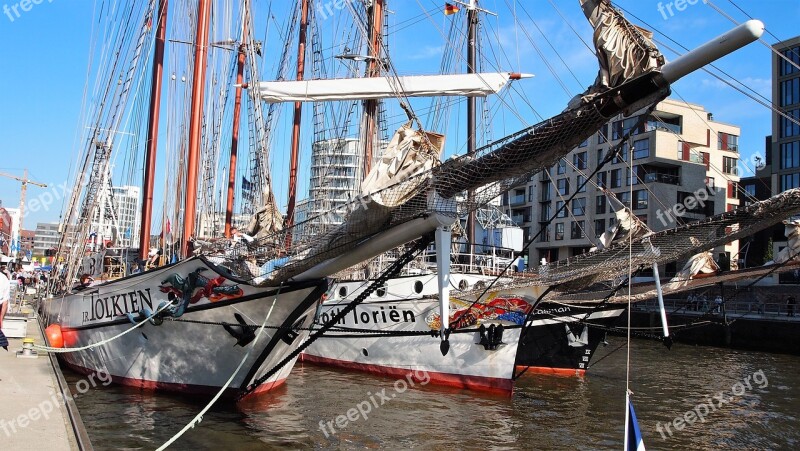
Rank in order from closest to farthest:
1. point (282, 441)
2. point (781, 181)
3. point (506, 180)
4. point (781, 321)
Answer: point (506, 180) → point (282, 441) → point (781, 321) → point (781, 181)

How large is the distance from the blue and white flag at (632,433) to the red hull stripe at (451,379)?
10.6 meters

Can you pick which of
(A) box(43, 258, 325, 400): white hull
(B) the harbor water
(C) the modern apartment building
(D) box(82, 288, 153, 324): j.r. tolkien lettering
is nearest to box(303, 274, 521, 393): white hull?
(B) the harbor water

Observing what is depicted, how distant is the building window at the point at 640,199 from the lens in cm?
5741

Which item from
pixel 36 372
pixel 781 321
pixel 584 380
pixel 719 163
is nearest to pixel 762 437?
pixel 584 380

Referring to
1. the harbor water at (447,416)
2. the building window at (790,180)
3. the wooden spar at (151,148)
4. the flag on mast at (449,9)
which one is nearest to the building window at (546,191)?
the building window at (790,180)

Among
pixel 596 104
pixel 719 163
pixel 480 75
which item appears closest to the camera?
pixel 596 104

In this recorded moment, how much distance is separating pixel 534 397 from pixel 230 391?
7.95m

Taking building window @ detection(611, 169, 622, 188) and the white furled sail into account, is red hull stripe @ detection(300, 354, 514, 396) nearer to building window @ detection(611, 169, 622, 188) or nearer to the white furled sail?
the white furled sail

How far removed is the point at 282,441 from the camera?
11.7 m

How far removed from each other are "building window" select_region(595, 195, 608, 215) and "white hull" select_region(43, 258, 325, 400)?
49.9 metres

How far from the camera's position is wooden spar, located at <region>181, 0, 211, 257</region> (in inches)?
643

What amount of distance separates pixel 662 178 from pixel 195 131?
166ft

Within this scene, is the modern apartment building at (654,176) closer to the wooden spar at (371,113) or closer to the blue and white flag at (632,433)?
the wooden spar at (371,113)

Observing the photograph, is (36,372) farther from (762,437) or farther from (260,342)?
(762,437)
